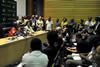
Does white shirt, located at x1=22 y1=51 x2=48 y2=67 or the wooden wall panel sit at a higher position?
the wooden wall panel

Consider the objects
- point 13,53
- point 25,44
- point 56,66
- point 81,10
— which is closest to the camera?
point 56,66

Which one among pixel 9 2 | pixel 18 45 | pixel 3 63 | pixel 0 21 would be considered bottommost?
pixel 3 63

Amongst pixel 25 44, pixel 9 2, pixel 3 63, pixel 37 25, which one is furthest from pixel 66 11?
pixel 3 63

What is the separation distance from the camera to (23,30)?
5695 mm

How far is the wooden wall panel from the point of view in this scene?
13805 millimetres

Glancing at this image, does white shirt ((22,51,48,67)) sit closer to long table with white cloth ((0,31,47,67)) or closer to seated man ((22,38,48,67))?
seated man ((22,38,48,67))

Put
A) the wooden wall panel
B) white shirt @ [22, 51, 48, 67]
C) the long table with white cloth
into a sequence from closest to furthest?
1. white shirt @ [22, 51, 48, 67]
2. the long table with white cloth
3. the wooden wall panel

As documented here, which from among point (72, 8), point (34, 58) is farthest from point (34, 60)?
point (72, 8)

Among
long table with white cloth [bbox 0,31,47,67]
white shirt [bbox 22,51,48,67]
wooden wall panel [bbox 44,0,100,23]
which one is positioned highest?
wooden wall panel [bbox 44,0,100,23]

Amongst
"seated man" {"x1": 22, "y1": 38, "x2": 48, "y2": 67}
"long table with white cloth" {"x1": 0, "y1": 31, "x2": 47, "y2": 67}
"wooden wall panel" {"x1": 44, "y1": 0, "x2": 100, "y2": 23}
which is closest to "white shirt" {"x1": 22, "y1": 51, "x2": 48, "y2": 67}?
"seated man" {"x1": 22, "y1": 38, "x2": 48, "y2": 67}

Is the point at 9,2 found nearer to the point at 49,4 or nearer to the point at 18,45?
the point at 18,45

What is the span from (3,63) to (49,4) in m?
11.4

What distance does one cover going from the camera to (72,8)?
14117 millimetres

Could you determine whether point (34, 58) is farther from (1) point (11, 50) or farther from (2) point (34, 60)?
(1) point (11, 50)
